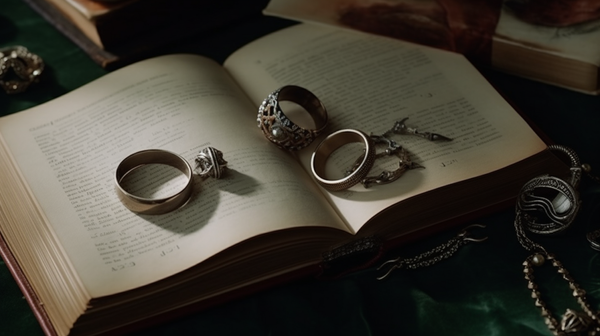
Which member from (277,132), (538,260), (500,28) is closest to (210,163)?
(277,132)

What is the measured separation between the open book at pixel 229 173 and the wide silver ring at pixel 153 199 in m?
0.01

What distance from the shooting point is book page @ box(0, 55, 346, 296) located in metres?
1.23

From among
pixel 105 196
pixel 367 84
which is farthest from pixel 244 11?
pixel 105 196

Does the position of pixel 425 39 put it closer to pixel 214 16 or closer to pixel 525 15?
pixel 525 15

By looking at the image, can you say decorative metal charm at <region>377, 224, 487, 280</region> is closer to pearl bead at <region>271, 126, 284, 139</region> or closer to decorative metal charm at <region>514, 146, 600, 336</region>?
decorative metal charm at <region>514, 146, 600, 336</region>

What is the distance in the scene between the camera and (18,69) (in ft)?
5.69

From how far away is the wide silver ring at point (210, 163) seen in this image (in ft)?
4.35

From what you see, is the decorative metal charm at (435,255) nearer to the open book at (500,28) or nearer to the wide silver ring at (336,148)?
the wide silver ring at (336,148)

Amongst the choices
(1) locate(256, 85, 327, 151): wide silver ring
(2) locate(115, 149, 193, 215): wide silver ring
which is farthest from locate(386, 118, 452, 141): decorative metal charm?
(2) locate(115, 149, 193, 215): wide silver ring

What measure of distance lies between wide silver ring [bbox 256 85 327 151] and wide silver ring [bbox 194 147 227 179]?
128 millimetres

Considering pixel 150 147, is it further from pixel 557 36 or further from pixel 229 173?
pixel 557 36

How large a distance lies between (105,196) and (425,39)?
801 mm

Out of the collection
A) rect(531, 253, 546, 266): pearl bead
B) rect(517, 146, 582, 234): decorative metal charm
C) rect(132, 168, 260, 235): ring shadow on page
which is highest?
rect(132, 168, 260, 235): ring shadow on page

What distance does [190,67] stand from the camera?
5.25 ft
